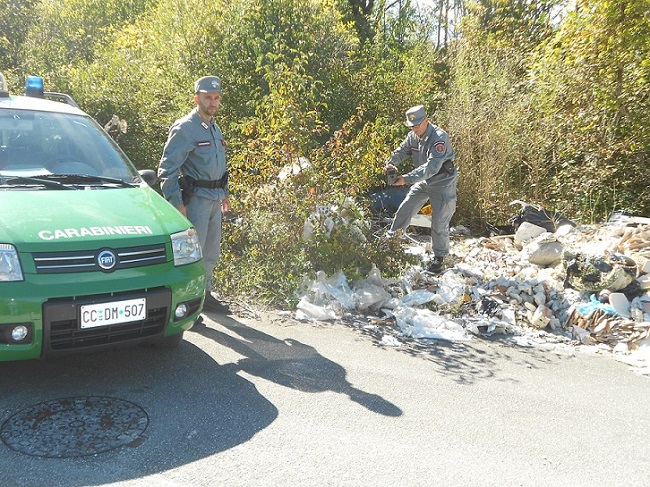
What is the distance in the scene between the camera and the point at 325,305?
6.14 meters

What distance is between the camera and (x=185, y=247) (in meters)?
4.21

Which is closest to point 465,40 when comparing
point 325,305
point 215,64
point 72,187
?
point 215,64

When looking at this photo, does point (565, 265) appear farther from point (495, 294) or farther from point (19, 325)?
point (19, 325)

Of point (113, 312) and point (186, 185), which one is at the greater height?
point (186, 185)

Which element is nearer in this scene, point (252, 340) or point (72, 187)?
point (72, 187)

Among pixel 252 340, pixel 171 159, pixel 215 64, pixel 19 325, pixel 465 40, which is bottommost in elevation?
pixel 252 340

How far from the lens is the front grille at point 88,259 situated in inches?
139

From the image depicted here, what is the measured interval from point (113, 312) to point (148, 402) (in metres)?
0.61

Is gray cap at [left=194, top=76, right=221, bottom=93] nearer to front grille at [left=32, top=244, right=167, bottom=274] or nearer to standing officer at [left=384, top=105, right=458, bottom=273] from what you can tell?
front grille at [left=32, top=244, right=167, bottom=274]

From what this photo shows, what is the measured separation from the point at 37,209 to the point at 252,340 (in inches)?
81.6

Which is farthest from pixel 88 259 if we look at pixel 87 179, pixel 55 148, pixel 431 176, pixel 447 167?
pixel 447 167

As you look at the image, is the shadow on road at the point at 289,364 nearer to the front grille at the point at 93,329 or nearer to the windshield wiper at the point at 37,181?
the front grille at the point at 93,329

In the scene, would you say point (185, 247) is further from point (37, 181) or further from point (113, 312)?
point (37, 181)

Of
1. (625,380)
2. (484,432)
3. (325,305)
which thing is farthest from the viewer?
(325,305)
